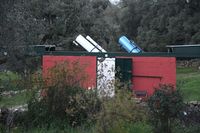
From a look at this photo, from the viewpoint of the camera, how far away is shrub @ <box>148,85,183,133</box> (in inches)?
387

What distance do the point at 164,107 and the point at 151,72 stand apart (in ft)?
35.0

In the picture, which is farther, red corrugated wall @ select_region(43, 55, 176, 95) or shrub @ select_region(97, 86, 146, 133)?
red corrugated wall @ select_region(43, 55, 176, 95)

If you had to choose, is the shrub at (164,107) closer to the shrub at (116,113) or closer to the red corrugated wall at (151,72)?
the shrub at (116,113)

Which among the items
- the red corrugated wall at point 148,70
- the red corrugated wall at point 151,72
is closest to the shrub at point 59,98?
the red corrugated wall at point 148,70

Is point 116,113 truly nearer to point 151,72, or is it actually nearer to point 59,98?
point 59,98

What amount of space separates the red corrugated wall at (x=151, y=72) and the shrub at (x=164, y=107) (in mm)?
9623

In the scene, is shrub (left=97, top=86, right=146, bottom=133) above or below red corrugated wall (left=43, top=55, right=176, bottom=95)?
below

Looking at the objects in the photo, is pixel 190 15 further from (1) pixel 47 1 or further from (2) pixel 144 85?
(2) pixel 144 85

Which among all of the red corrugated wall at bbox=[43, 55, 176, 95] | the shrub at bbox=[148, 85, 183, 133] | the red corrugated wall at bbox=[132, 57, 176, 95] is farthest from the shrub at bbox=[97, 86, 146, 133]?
the red corrugated wall at bbox=[132, 57, 176, 95]

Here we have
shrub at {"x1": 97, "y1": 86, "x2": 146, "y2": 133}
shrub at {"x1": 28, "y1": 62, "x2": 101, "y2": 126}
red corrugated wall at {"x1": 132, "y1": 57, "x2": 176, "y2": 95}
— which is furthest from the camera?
red corrugated wall at {"x1": 132, "y1": 57, "x2": 176, "y2": 95}

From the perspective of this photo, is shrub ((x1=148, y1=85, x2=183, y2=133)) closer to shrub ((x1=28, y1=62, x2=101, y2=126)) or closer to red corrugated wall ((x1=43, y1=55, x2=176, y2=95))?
shrub ((x1=28, y1=62, x2=101, y2=126))

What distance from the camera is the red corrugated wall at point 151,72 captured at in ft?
65.3

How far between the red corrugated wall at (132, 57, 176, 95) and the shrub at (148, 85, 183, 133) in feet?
31.6

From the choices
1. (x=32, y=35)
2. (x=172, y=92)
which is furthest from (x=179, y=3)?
(x=172, y=92)
